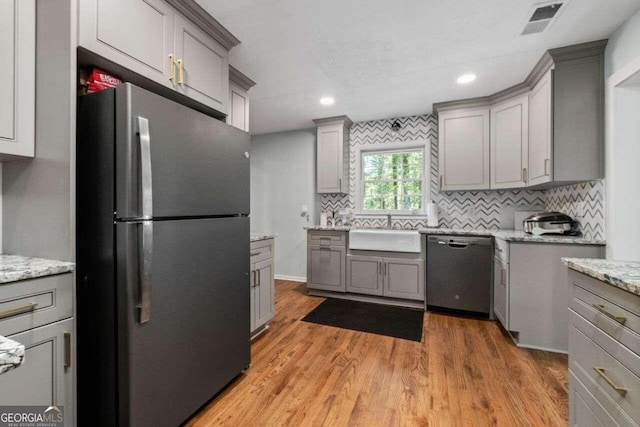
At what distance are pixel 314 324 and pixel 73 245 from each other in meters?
2.11

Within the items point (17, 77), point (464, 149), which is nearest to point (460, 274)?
point (464, 149)

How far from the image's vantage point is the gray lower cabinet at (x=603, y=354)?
0.89m

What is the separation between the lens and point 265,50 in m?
2.19

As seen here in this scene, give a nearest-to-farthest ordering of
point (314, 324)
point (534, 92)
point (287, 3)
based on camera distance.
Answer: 1. point (287, 3)
2. point (534, 92)
3. point (314, 324)

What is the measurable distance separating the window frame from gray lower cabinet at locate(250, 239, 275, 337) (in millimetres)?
1831

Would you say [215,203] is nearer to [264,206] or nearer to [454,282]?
[454,282]

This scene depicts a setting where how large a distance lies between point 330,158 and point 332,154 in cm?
6

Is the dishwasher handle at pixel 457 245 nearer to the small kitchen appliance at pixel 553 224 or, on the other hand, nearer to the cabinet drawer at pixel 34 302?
the small kitchen appliance at pixel 553 224

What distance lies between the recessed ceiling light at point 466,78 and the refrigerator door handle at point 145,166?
2705 mm

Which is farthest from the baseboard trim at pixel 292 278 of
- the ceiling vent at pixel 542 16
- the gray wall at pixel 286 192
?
the ceiling vent at pixel 542 16

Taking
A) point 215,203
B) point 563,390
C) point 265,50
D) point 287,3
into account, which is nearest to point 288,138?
point 265,50

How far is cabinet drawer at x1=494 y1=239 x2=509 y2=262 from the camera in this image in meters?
2.38

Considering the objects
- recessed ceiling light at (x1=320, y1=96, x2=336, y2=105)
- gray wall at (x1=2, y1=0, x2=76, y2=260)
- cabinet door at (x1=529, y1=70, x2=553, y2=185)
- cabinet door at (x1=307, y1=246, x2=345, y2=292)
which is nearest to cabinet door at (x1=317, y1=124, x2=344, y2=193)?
recessed ceiling light at (x1=320, y1=96, x2=336, y2=105)

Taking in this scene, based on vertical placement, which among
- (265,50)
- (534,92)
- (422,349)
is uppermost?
(265,50)
